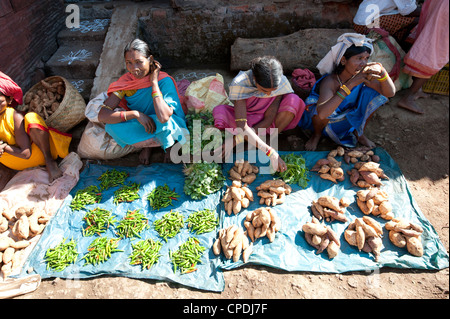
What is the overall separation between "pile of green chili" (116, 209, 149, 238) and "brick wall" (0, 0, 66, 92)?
2849 mm

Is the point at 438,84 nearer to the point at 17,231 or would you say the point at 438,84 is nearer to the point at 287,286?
the point at 287,286

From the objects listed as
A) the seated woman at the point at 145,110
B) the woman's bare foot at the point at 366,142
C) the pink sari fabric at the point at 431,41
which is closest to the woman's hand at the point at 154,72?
the seated woman at the point at 145,110

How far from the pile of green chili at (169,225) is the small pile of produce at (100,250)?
397 millimetres

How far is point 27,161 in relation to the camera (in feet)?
11.1

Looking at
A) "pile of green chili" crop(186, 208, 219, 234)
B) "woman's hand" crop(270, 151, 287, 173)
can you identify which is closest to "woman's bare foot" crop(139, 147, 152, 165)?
"pile of green chili" crop(186, 208, 219, 234)

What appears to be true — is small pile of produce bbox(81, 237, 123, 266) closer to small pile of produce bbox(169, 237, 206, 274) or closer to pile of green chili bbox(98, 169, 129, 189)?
small pile of produce bbox(169, 237, 206, 274)

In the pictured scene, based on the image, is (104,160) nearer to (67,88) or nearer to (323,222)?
(67,88)

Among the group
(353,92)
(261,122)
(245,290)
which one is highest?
(353,92)

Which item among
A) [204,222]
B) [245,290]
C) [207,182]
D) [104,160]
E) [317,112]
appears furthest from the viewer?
[104,160]

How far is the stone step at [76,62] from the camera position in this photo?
4.41 metres

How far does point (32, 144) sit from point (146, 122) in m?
1.42

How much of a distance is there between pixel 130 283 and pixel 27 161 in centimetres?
203

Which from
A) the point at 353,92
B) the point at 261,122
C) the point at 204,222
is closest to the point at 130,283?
the point at 204,222

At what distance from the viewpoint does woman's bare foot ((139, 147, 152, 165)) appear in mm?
3506
